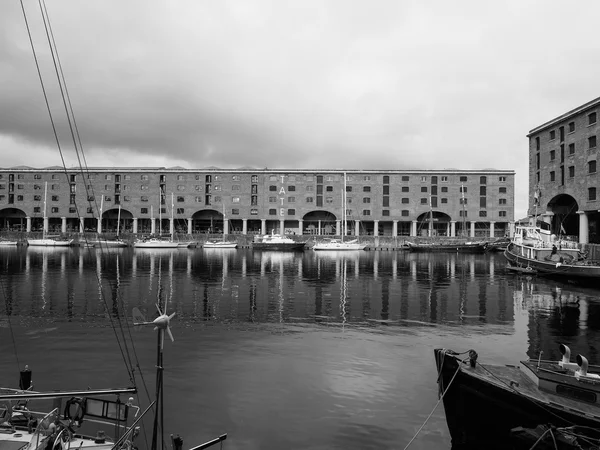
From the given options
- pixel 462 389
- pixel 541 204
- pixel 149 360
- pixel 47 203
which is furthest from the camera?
pixel 47 203

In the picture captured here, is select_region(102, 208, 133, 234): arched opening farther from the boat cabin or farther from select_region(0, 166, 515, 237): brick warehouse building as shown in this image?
the boat cabin

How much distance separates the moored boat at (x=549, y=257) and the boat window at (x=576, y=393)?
1226 inches

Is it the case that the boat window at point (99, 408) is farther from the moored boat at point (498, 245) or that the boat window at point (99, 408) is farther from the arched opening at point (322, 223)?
the arched opening at point (322, 223)

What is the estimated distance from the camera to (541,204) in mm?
56906

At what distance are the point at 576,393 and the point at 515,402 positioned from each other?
123 cm

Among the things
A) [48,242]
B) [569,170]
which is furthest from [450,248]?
[48,242]

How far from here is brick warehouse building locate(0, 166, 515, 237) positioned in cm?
9294

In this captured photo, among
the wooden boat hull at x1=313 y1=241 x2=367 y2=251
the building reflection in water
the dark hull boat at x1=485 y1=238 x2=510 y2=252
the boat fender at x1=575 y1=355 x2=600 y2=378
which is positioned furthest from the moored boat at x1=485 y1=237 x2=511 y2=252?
the boat fender at x1=575 y1=355 x2=600 y2=378

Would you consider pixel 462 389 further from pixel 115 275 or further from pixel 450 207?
pixel 450 207

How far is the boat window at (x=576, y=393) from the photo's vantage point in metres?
8.45

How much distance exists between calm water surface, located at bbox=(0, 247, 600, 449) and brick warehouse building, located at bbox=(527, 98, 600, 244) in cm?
1890

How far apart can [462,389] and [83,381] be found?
34.5 feet

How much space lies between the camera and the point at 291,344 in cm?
1688

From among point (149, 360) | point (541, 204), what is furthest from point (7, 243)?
point (541, 204)
